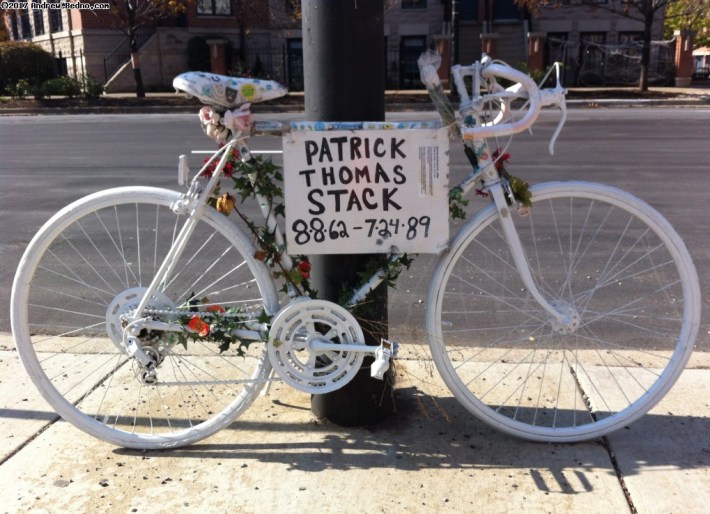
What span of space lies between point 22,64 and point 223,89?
30.6 meters

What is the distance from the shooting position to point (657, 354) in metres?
4.15

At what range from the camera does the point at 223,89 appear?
2877mm

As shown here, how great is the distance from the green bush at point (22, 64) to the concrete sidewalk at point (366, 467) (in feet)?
94.2

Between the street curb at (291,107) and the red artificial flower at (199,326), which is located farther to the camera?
the street curb at (291,107)

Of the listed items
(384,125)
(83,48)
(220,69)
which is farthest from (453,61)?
(384,125)

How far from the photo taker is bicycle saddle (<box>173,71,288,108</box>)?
112 inches

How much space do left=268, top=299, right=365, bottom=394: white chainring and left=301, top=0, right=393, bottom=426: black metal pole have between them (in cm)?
16

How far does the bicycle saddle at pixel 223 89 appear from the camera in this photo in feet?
9.36

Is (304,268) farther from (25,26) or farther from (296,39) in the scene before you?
(25,26)

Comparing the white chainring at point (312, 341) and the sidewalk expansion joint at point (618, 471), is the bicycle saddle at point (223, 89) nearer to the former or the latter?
the white chainring at point (312, 341)

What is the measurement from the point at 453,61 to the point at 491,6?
527 cm

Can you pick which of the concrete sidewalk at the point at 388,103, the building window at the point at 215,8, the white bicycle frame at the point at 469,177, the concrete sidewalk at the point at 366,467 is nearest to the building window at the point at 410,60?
the concrete sidewalk at the point at 388,103

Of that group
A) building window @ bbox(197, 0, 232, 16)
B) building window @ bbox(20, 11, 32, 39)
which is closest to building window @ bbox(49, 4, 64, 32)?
building window @ bbox(20, 11, 32, 39)

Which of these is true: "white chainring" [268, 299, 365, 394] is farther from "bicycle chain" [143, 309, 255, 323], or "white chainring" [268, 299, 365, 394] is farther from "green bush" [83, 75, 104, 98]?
"green bush" [83, 75, 104, 98]
